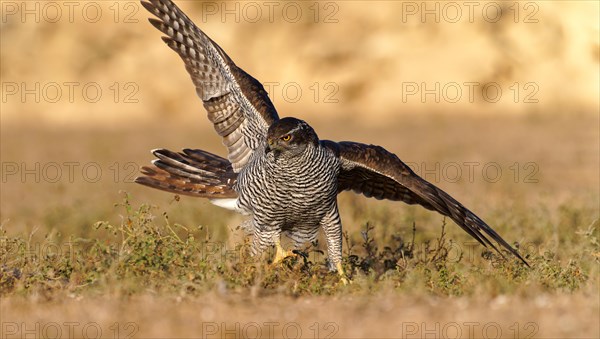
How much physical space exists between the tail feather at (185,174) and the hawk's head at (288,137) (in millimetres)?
1473

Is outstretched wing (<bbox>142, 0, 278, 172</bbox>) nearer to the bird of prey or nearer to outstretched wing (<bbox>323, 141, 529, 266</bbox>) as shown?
the bird of prey

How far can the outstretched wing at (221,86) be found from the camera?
8.09 metres

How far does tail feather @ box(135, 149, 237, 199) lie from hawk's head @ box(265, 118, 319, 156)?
147cm

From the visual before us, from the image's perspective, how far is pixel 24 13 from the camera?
3047cm

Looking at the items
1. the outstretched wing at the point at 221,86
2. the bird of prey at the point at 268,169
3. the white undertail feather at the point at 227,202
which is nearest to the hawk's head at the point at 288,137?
the bird of prey at the point at 268,169

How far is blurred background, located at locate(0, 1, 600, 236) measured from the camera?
2230 cm

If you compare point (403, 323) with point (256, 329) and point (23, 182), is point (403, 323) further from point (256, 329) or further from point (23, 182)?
point (23, 182)

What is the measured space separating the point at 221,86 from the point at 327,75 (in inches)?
813

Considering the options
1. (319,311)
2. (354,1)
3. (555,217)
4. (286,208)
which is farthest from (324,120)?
(319,311)

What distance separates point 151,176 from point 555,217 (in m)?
3.84

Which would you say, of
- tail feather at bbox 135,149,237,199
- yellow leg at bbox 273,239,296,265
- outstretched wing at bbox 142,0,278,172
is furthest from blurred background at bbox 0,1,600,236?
yellow leg at bbox 273,239,296,265

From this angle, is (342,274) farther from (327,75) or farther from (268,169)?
(327,75)

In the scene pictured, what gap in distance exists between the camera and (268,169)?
24.8 ft

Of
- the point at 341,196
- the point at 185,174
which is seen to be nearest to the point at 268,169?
the point at 185,174
